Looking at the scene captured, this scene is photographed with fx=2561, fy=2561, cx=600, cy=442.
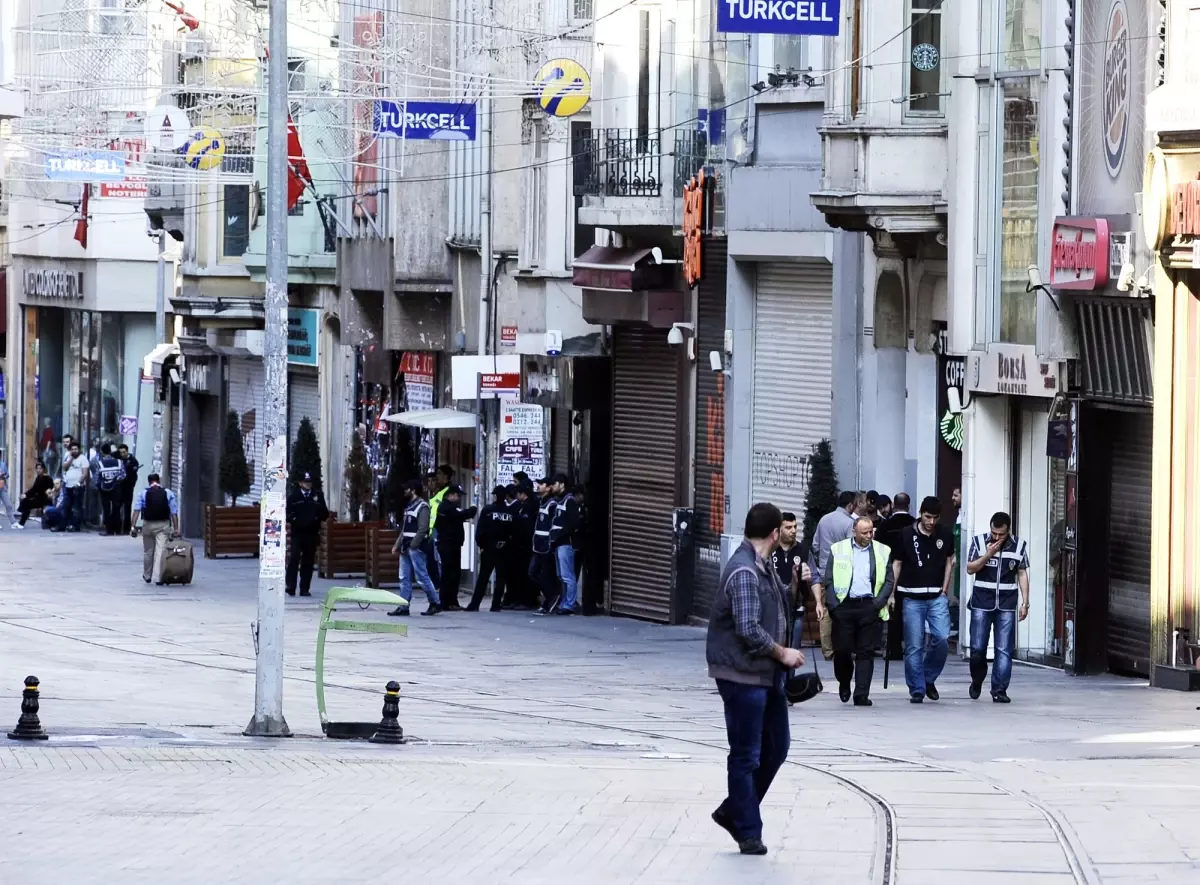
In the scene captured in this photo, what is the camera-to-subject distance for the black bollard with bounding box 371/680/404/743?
57.6ft

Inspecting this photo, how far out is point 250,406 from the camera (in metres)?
50.5

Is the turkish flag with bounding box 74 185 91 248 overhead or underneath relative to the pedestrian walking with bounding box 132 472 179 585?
overhead

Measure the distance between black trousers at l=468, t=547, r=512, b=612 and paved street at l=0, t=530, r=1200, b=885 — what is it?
17.8 feet

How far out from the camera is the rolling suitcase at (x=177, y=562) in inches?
1400

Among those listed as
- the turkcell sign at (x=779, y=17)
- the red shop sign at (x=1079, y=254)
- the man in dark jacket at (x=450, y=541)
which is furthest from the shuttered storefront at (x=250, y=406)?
the turkcell sign at (x=779, y=17)

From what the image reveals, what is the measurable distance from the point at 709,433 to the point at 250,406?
20702 millimetres

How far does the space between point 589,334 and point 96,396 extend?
28.6 meters

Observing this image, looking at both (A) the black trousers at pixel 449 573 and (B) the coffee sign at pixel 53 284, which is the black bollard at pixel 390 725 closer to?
(A) the black trousers at pixel 449 573

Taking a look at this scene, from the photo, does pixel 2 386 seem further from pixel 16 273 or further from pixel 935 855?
pixel 935 855

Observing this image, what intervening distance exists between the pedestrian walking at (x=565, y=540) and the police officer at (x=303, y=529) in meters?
3.70

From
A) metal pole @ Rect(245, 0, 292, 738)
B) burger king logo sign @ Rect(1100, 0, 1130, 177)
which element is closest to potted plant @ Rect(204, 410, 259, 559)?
burger king logo sign @ Rect(1100, 0, 1130, 177)

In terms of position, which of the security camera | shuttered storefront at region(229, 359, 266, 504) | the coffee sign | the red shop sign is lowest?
shuttered storefront at region(229, 359, 266, 504)

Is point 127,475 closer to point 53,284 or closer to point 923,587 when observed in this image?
point 53,284

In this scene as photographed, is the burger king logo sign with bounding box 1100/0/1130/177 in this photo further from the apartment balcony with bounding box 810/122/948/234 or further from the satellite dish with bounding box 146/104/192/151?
the satellite dish with bounding box 146/104/192/151
